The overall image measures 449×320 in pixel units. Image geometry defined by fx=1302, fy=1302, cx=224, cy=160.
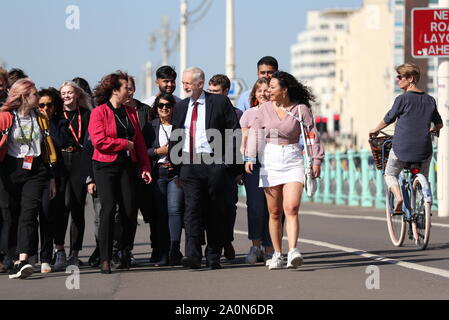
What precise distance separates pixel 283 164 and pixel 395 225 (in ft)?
11.0

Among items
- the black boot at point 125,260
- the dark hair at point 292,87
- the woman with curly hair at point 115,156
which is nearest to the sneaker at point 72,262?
the black boot at point 125,260

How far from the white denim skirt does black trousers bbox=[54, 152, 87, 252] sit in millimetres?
1941

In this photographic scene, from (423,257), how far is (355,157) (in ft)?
51.6

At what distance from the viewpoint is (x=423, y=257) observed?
42.7ft

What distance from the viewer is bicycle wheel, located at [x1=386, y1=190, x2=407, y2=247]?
48.0 ft

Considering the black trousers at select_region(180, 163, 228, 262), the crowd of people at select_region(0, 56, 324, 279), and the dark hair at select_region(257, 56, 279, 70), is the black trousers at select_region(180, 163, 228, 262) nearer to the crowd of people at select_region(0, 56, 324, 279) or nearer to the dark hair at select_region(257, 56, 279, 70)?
the crowd of people at select_region(0, 56, 324, 279)

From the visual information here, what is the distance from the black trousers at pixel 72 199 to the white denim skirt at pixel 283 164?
1.94 metres

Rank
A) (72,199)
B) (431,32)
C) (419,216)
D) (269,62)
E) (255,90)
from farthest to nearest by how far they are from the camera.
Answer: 1. (431,32)
2. (419,216)
3. (269,62)
4. (255,90)
5. (72,199)

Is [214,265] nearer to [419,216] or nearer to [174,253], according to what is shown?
[174,253]

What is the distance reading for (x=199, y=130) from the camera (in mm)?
12125

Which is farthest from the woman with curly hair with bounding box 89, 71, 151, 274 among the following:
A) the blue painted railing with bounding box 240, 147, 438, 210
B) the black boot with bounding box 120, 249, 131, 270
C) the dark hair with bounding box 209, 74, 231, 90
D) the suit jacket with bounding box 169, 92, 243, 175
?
the blue painted railing with bounding box 240, 147, 438, 210

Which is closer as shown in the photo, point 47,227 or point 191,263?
point 191,263

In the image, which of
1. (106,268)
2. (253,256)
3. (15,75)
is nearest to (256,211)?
(253,256)
